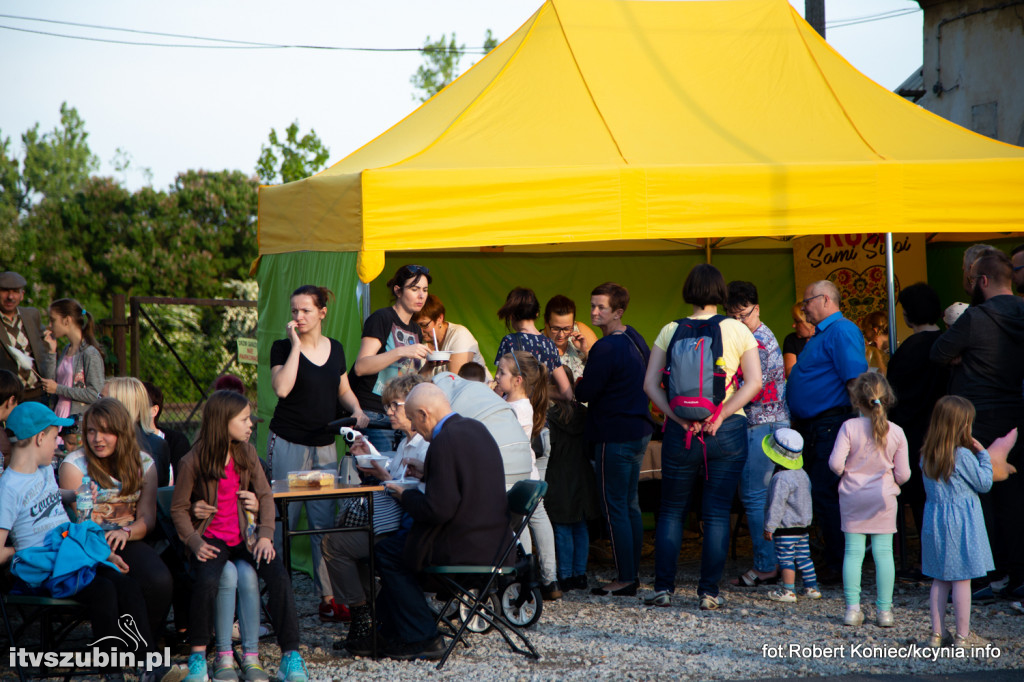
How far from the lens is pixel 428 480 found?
389 cm

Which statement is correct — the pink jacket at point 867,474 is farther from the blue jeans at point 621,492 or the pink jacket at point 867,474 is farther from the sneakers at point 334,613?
the sneakers at point 334,613

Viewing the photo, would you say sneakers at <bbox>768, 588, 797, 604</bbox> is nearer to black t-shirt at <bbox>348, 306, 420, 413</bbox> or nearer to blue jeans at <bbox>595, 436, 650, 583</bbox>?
blue jeans at <bbox>595, 436, 650, 583</bbox>

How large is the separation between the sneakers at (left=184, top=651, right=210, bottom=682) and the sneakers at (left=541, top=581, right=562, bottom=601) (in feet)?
6.16

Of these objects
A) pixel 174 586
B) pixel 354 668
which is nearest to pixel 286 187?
pixel 174 586

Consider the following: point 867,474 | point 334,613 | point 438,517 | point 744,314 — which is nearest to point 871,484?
point 867,474

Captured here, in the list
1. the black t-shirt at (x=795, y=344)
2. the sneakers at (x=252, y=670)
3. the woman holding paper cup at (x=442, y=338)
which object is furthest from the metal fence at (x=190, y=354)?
the sneakers at (x=252, y=670)

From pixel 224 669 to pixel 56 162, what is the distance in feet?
152

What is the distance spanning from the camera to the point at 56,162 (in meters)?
44.6

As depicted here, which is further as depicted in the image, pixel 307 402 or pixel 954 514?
pixel 307 402

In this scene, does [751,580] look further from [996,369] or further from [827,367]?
[996,369]

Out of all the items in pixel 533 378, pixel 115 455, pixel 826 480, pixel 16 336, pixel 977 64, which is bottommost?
→ pixel 826 480

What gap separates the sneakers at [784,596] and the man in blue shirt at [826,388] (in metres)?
0.41

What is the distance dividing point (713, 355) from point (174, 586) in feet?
8.59

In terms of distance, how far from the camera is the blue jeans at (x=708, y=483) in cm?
472
